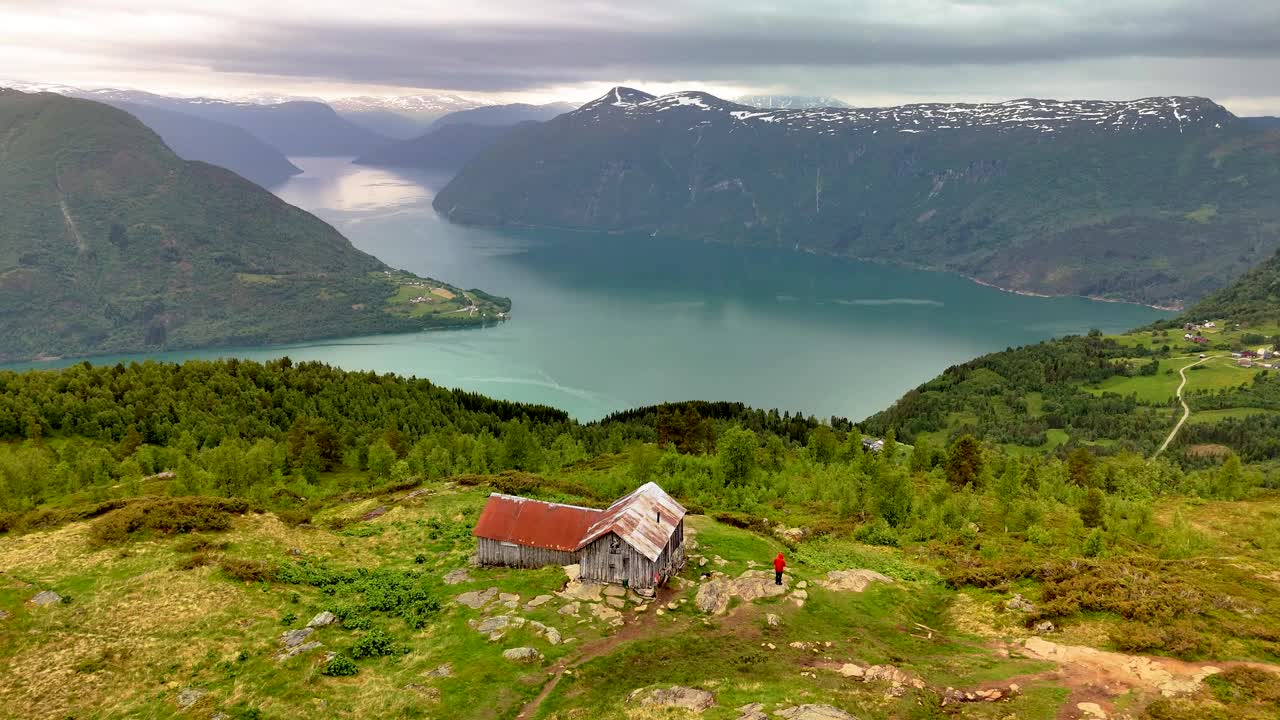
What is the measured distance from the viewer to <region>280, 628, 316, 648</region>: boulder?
38.6 m

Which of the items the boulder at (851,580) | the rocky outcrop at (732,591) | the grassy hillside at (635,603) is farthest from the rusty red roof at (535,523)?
the boulder at (851,580)

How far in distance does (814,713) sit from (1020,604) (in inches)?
764

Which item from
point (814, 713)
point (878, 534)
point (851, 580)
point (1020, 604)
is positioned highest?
point (814, 713)

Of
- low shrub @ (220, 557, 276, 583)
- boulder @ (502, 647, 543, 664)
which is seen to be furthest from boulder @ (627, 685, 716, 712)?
low shrub @ (220, 557, 276, 583)

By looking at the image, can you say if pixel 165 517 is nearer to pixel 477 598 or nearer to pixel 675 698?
pixel 477 598

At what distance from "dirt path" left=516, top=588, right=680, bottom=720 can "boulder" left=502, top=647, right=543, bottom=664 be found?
1.10 meters

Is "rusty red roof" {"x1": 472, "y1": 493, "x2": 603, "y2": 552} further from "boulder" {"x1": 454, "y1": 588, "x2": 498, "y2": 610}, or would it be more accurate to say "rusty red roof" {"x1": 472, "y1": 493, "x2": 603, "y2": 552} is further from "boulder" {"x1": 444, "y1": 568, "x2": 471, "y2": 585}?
"boulder" {"x1": 454, "y1": 588, "x2": 498, "y2": 610}

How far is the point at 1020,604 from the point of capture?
1690 inches

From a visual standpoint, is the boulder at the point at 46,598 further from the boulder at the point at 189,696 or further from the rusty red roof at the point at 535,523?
the rusty red roof at the point at 535,523

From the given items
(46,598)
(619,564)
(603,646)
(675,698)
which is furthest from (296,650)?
(675,698)

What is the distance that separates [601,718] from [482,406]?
113 m

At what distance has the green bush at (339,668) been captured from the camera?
3591cm

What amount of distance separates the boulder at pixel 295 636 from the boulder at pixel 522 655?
35.0ft

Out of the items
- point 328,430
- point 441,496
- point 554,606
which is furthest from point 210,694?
point 328,430
